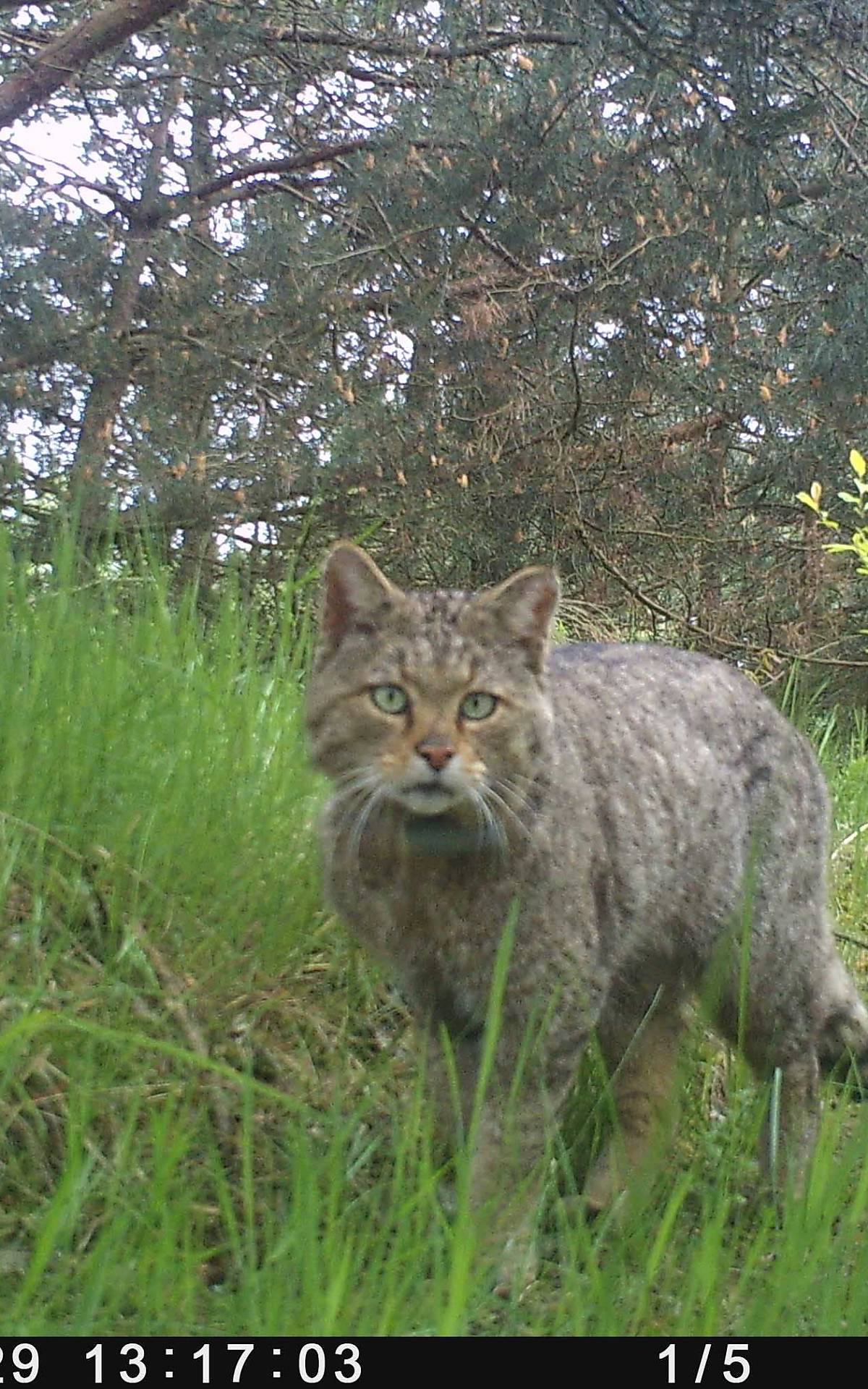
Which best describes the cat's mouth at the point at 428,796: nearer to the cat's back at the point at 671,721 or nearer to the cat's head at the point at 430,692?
the cat's head at the point at 430,692

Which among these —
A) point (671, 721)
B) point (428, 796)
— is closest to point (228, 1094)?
point (428, 796)

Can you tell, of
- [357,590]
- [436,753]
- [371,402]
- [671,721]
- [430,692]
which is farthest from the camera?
[371,402]

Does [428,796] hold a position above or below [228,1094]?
above

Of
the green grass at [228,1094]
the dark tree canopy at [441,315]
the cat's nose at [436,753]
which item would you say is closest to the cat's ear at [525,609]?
the cat's nose at [436,753]

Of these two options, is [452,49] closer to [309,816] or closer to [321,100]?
[321,100]

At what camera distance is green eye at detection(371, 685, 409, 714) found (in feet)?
9.01

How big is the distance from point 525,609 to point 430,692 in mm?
309

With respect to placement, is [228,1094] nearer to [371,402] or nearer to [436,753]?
[436,753]

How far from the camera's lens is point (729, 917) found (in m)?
3.16

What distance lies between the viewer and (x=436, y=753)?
260 centimetres

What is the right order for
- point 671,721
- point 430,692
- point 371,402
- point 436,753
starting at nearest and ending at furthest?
point 436,753, point 430,692, point 671,721, point 371,402

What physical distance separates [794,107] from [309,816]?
127 inches

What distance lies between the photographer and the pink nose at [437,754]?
8.52 ft

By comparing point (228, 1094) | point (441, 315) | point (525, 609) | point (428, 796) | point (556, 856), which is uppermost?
point (441, 315)
